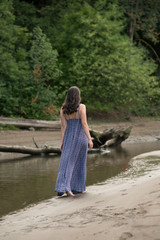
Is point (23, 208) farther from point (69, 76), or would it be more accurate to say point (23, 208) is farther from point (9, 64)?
point (69, 76)

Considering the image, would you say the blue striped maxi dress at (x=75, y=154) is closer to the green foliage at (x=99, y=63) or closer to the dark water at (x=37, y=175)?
the dark water at (x=37, y=175)

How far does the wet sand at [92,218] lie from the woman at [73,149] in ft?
0.73

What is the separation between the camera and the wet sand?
156 inches

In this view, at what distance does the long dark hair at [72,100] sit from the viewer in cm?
636

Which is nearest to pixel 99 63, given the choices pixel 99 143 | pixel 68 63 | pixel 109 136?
pixel 68 63

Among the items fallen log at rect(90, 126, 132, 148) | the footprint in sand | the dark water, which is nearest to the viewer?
the footprint in sand

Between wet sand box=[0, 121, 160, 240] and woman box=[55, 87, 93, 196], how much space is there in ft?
0.73

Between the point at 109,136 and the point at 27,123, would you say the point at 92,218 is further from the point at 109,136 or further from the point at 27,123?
the point at 27,123

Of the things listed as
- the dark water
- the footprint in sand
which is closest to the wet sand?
the footprint in sand

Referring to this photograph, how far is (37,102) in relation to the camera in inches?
829

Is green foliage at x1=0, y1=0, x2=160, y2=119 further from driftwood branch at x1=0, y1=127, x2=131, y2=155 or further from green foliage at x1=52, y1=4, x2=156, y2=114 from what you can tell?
driftwood branch at x1=0, y1=127, x2=131, y2=155

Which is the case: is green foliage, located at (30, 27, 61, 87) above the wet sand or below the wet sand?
above

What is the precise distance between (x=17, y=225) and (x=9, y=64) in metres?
15.2

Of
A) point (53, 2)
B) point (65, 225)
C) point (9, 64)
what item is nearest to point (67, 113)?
point (65, 225)
